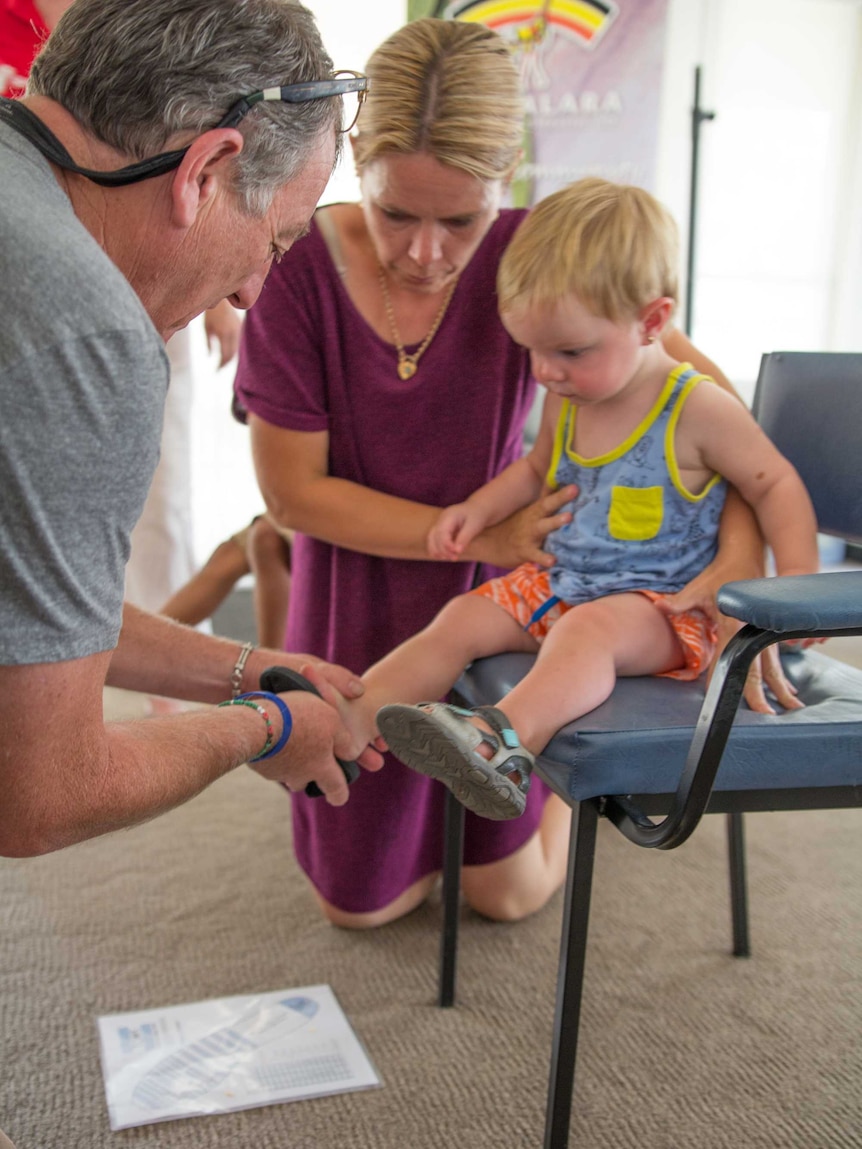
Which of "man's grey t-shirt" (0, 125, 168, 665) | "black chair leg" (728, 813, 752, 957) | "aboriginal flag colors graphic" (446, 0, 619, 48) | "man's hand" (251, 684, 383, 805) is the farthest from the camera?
"aboriginal flag colors graphic" (446, 0, 619, 48)

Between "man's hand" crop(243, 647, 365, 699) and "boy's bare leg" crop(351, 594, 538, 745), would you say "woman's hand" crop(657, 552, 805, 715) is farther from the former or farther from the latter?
"man's hand" crop(243, 647, 365, 699)

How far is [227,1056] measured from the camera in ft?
4.40

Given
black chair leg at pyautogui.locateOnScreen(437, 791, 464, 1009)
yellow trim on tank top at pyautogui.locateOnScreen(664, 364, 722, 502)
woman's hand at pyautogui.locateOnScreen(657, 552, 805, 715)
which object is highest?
yellow trim on tank top at pyautogui.locateOnScreen(664, 364, 722, 502)

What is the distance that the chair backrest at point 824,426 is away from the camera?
1377 mm

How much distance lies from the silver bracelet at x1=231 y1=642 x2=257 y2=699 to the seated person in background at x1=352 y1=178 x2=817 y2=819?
0.45ft

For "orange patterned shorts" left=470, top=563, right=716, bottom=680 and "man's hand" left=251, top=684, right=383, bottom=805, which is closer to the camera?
"man's hand" left=251, top=684, right=383, bottom=805

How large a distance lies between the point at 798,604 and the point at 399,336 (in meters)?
0.84

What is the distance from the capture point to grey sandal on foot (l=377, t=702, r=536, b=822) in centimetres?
103

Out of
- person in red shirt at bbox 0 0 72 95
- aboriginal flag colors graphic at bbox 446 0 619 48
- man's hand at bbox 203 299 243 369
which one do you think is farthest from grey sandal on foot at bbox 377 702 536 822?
aboriginal flag colors graphic at bbox 446 0 619 48

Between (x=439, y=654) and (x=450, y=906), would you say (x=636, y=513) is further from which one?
(x=450, y=906)

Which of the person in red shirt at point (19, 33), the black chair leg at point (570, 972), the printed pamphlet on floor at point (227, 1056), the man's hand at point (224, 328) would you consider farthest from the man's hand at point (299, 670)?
the person in red shirt at point (19, 33)

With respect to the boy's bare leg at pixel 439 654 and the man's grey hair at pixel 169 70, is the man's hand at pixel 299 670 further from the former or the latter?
the man's grey hair at pixel 169 70

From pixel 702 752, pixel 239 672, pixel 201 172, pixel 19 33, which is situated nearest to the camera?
pixel 201 172

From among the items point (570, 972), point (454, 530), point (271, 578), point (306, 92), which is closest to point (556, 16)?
point (271, 578)
